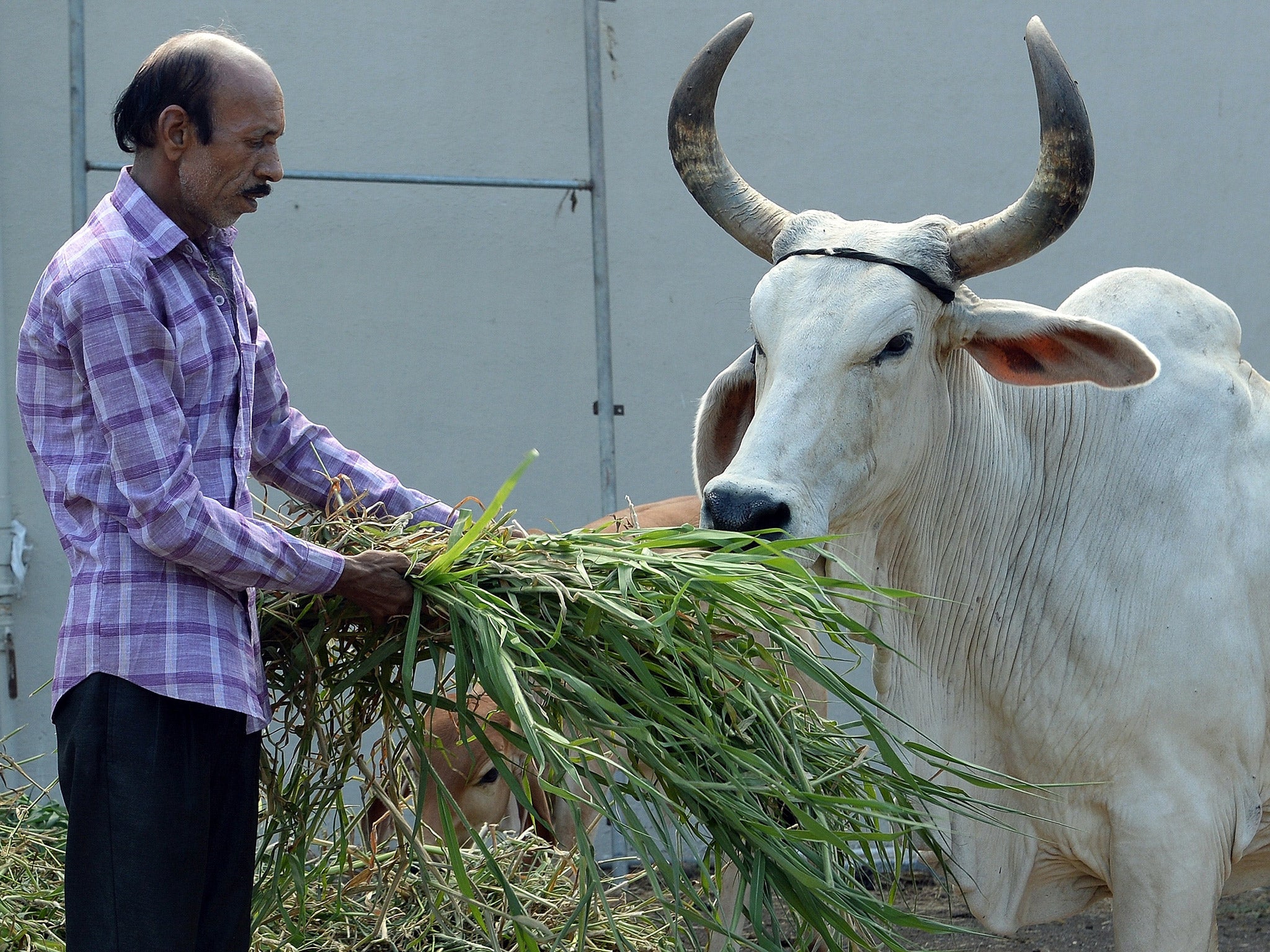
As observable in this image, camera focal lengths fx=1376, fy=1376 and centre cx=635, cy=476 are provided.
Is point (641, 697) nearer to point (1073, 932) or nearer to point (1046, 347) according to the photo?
point (1046, 347)

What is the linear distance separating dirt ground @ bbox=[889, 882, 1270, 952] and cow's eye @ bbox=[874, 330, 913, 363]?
2364mm

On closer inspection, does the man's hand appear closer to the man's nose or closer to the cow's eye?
the man's nose

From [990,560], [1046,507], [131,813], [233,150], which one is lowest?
[131,813]

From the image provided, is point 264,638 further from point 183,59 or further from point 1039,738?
point 1039,738

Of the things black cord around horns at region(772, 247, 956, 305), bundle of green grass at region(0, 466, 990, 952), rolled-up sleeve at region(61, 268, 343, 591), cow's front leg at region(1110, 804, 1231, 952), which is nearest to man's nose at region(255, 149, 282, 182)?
rolled-up sleeve at region(61, 268, 343, 591)

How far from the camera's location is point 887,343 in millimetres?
2686

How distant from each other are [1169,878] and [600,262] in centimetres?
275

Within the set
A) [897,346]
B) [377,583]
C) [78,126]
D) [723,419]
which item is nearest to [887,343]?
[897,346]

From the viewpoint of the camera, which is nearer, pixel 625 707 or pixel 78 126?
pixel 625 707

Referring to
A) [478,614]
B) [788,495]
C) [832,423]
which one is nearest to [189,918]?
[478,614]

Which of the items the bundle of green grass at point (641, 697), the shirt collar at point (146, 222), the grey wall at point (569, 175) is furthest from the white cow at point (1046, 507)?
the grey wall at point (569, 175)

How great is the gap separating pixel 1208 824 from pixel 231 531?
2.07m

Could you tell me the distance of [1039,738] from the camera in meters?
2.96

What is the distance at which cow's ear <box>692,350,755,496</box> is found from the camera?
3123mm
